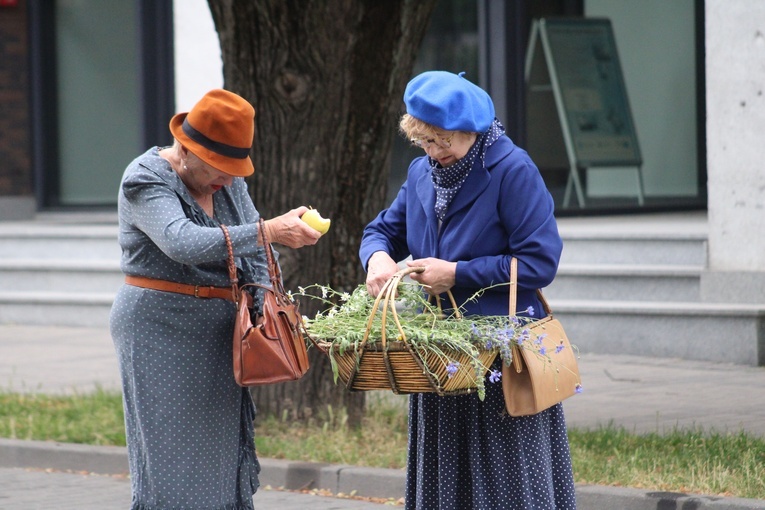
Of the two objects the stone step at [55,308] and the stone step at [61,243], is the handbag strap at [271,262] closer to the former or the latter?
the stone step at [55,308]

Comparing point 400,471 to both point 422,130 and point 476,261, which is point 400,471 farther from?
point 422,130

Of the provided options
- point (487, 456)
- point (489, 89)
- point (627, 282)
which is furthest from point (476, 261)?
point (489, 89)

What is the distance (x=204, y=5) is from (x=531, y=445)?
34.5 ft

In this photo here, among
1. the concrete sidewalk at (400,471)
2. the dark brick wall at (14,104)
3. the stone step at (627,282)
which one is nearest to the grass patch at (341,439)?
the concrete sidewalk at (400,471)

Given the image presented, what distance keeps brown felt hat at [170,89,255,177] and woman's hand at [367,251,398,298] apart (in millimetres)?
496

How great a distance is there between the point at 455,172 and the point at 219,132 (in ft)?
2.45

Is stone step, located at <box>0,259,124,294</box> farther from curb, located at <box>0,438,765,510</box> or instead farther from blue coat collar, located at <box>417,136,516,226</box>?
blue coat collar, located at <box>417,136,516,226</box>

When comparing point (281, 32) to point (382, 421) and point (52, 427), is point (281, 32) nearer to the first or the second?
point (382, 421)

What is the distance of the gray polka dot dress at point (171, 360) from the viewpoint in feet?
14.3

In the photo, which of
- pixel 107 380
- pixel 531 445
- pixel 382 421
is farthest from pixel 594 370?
pixel 531 445

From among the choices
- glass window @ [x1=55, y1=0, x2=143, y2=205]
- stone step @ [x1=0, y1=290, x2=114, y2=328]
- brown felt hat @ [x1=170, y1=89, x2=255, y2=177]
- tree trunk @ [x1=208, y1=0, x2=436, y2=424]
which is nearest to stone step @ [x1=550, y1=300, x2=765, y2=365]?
tree trunk @ [x1=208, y1=0, x2=436, y2=424]

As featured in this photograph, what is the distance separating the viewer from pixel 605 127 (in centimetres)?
1430

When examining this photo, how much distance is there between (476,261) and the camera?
4.21m

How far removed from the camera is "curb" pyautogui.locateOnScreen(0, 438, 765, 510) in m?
5.68
